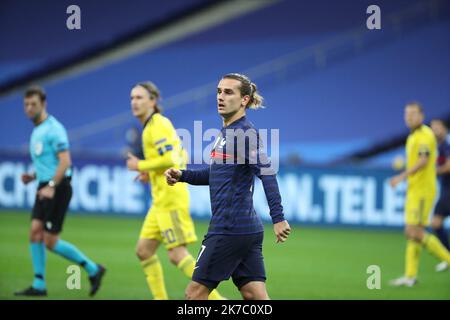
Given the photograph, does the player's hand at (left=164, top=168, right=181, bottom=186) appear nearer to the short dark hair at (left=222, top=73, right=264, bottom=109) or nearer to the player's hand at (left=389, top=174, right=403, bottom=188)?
the short dark hair at (left=222, top=73, right=264, bottom=109)

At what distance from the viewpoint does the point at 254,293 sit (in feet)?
21.5

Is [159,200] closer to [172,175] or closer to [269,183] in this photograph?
[172,175]

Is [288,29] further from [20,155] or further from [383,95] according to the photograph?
[20,155]

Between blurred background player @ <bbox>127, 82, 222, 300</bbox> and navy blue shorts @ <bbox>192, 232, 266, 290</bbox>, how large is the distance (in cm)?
200

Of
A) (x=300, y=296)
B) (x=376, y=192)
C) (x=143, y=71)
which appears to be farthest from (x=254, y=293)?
(x=143, y=71)

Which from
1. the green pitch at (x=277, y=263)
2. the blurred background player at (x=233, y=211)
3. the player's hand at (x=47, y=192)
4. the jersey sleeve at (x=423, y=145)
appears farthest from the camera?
the jersey sleeve at (x=423, y=145)

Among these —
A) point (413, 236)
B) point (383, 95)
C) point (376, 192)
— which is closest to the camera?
point (413, 236)

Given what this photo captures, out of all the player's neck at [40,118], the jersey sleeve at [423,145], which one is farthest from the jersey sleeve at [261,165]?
the jersey sleeve at [423,145]

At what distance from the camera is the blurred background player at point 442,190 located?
42.1ft

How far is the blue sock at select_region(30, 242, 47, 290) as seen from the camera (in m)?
9.41

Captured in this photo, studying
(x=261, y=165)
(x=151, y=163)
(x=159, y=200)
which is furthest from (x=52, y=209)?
(x=261, y=165)

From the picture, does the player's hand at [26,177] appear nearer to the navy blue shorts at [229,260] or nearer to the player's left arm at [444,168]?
the navy blue shorts at [229,260]

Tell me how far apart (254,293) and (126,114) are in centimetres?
1704

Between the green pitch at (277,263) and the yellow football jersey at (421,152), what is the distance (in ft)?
4.06
